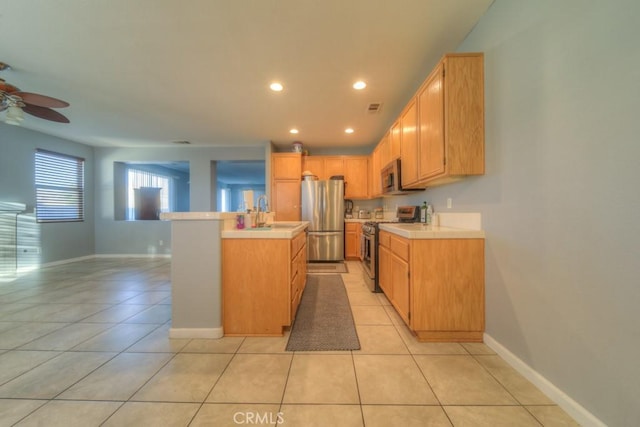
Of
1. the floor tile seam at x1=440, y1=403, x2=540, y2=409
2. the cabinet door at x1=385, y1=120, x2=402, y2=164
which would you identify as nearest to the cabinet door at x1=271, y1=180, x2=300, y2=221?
the cabinet door at x1=385, y1=120, x2=402, y2=164

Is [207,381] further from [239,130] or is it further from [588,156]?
[239,130]

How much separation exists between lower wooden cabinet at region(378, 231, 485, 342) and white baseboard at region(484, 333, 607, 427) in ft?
0.74

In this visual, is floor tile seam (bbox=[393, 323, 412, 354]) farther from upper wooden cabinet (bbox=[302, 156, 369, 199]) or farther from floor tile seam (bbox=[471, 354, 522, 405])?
upper wooden cabinet (bbox=[302, 156, 369, 199])

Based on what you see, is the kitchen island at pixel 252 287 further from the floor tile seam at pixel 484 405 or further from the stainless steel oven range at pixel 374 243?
the stainless steel oven range at pixel 374 243

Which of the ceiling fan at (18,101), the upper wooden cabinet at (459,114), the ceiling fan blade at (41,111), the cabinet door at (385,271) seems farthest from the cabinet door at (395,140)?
the ceiling fan blade at (41,111)

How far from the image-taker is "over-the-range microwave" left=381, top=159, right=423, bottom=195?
2.96 metres

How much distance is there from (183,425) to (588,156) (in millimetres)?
2366

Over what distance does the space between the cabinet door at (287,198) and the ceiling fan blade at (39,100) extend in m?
3.25

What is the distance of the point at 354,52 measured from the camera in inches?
86.2

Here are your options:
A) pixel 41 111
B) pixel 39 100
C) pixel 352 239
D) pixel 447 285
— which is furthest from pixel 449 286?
pixel 41 111

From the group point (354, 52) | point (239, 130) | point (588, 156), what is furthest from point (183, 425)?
point (239, 130)

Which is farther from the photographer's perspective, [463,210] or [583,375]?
[463,210]

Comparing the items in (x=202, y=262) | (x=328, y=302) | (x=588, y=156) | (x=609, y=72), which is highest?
(x=609, y=72)

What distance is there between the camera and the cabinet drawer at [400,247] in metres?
2.01
